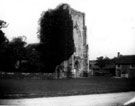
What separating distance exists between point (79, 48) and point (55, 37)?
16286mm

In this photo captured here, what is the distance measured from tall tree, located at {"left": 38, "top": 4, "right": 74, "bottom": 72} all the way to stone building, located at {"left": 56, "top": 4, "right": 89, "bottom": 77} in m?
9.08

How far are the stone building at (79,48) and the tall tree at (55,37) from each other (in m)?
9.08

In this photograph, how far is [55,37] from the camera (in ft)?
180

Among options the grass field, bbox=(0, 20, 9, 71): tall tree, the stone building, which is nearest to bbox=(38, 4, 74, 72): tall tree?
the stone building

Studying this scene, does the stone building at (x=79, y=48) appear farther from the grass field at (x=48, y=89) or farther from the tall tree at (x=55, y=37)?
the grass field at (x=48, y=89)

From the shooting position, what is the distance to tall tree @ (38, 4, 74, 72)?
54625 mm

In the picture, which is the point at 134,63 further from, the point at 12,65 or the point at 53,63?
the point at 12,65

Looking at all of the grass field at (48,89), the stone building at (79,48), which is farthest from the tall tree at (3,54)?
the stone building at (79,48)

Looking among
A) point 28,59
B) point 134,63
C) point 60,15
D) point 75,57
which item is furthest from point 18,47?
point 134,63

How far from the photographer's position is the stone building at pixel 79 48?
65.3m

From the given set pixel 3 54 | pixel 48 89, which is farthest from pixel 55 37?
pixel 48 89

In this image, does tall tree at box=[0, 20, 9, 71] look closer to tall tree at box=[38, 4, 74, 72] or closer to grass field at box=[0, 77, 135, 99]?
tall tree at box=[38, 4, 74, 72]

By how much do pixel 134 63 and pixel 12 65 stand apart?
40.8 m

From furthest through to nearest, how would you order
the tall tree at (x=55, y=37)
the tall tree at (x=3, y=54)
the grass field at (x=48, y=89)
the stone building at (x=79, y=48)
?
the stone building at (x=79, y=48)
the tall tree at (x=55, y=37)
the tall tree at (x=3, y=54)
the grass field at (x=48, y=89)
